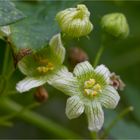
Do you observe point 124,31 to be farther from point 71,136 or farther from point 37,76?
point 71,136

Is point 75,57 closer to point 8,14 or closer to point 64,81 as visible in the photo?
point 64,81

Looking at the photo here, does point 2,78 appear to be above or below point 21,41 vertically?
below

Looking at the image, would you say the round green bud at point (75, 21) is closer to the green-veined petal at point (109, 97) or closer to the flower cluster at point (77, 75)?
the flower cluster at point (77, 75)

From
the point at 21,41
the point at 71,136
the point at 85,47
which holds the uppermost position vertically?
the point at 21,41

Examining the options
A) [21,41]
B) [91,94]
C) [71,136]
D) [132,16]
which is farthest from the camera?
[132,16]

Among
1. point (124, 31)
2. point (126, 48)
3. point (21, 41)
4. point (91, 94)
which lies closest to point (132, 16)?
point (126, 48)

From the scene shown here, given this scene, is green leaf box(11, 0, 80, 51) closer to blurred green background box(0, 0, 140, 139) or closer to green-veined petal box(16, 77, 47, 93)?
green-veined petal box(16, 77, 47, 93)
